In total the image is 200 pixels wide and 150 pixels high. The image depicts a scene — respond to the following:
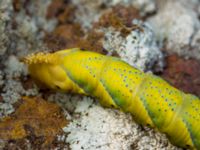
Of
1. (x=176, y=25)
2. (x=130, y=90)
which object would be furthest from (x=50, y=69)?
(x=176, y=25)

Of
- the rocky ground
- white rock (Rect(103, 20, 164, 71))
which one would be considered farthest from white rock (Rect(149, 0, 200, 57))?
white rock (Rect(103, 20, 164, 71))

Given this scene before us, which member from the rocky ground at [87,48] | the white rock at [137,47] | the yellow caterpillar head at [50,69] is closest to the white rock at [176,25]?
the rocky ground at [87,48]

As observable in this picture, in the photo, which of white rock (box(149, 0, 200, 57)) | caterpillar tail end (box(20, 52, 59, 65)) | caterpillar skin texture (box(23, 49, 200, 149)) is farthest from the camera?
white rock (box(149, 0, 200, 57))

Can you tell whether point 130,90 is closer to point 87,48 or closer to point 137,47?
point 137,47

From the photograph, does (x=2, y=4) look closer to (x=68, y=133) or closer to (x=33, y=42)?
(x=33, y=42)

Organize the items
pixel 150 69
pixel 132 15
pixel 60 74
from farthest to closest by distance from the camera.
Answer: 1. pixel 132 15
2. pixel 150 69
3. pixel 60 74

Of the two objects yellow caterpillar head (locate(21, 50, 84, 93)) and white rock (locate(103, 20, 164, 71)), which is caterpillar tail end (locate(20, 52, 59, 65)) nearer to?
yellow caterpillar head (locate(21, 50, 84, 93))

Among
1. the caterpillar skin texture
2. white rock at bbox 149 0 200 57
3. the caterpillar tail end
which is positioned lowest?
the caterpillar skin texture

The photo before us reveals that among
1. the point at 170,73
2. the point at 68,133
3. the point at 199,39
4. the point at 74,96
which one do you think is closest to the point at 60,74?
the point at 74,96
